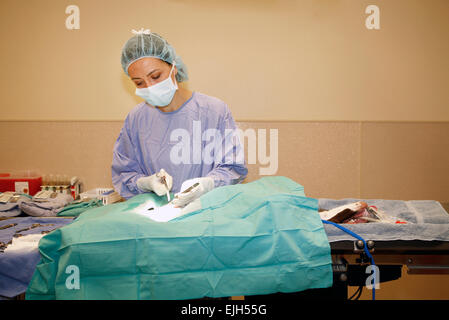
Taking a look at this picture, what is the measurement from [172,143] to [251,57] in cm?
121

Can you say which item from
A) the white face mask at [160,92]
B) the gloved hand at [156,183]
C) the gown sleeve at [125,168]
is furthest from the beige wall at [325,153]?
the gloved hand at [156,183]

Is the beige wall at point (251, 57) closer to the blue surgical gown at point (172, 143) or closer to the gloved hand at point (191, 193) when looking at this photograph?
the blue surgical gown at point (172, 143)

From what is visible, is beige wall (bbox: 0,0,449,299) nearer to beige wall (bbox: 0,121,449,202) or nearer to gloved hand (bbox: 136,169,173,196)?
beige wall (bbox: 0,121,449,202)

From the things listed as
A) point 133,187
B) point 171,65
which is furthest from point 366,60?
point 133,187

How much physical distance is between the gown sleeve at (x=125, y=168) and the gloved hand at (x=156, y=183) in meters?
0.14

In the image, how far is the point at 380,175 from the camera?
105 inches

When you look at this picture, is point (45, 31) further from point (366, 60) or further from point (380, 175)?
point (380, 175)

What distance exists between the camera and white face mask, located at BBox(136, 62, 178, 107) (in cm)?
173

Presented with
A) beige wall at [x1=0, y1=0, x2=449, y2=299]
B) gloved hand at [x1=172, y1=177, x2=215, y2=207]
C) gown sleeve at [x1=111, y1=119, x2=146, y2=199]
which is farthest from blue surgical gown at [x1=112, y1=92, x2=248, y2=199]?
beige wall at [x1=0, y1=0, x2=449, y2=299]

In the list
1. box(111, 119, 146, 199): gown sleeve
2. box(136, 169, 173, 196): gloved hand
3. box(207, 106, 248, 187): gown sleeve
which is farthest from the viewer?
box(111, 119, 146, 199): gown sleeve

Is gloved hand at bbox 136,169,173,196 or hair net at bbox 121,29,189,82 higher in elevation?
hair net at bbox 121,29,189,82

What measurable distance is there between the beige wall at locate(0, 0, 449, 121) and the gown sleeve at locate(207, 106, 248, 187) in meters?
0.84

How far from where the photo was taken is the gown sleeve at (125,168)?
184 centimetres

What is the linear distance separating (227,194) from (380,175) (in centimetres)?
194
